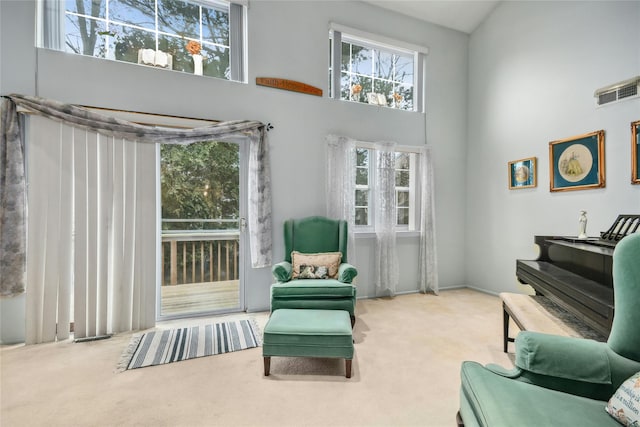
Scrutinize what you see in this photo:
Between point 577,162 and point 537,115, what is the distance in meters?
0.80

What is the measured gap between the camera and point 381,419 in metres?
1.60

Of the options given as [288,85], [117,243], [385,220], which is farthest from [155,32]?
[385,220]

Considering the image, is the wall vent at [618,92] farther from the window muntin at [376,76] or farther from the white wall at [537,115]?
the window muntin at [376,76]

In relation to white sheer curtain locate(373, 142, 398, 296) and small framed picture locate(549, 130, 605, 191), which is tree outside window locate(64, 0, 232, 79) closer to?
white sheer curtain locate(373, 142, 398, 296)

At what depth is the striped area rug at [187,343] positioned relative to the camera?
2271 mm

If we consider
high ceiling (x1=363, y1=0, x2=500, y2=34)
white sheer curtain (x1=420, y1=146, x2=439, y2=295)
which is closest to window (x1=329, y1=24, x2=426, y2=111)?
high ceiling (x1=363, y1=0, x2=500, y2=34)

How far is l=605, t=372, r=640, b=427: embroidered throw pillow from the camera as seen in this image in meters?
0.93

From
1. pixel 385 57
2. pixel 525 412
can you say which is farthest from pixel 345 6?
pixel 525 412

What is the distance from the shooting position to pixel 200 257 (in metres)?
3.60

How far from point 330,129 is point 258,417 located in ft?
10.2

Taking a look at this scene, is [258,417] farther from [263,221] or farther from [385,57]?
[385,57]

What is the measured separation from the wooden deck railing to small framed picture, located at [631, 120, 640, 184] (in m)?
3.82

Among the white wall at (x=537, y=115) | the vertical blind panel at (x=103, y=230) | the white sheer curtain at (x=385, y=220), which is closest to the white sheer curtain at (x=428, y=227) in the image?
the white sheer curtain at (x=385, y=220)

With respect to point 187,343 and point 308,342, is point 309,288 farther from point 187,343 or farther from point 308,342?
point 187,343
